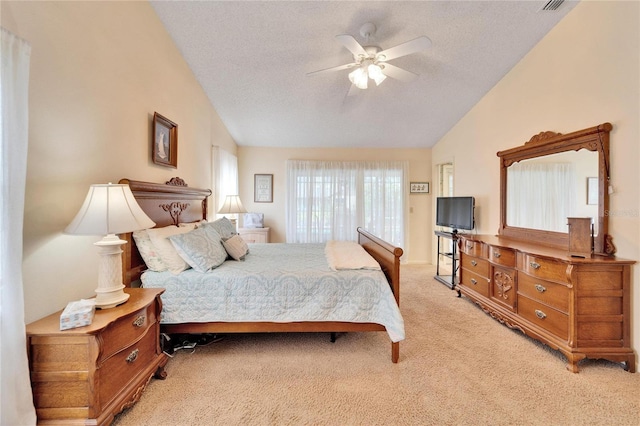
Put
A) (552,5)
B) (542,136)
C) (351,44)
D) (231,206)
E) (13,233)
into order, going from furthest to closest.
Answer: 1. (231,206)
2. (542,136)
3. (552,5)
4. (351,44)
5. (13,233)

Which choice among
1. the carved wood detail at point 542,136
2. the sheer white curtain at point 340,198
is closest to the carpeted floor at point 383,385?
the carved wood detail at point 542,136

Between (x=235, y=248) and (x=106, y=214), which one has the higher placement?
(x=106, y=214)

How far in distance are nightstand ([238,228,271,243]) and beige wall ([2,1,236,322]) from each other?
2.32 meters

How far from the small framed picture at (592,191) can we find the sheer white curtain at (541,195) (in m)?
0.13

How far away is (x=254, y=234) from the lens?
16.1ft

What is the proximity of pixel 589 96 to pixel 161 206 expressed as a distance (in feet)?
13.6

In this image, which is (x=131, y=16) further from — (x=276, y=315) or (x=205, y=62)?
(x=276, y=315)

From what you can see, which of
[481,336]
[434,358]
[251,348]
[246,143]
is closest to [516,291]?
[481,336]

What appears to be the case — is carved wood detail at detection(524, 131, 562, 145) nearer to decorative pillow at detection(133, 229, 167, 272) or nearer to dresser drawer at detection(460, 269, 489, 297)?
dresser drawer at detection(460, 269, 489, 297)

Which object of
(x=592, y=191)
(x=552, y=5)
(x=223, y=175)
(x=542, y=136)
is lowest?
(x=592, y=191)

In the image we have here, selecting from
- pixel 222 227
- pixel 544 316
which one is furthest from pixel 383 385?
pixel 222 227

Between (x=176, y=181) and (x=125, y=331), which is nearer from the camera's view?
(x=125, y=331)

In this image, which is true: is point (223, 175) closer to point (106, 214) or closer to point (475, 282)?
point (106, 214)

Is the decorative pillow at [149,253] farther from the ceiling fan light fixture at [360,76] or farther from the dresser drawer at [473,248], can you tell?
the dresser drawer at [473,248]
